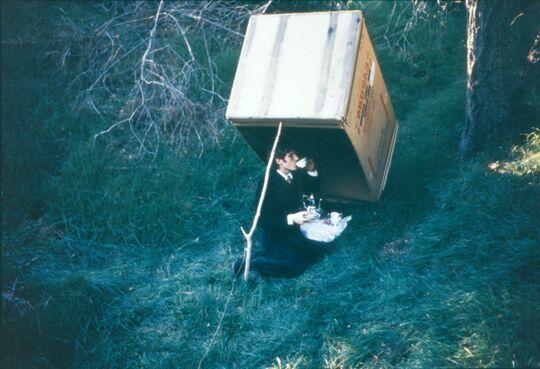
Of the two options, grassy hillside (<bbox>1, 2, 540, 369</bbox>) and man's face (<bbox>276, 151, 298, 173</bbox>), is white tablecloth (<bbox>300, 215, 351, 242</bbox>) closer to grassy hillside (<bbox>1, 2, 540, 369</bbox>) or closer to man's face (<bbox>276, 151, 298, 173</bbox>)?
grassy hillside (<bbox>1, 2, 540, 369</bbox>)

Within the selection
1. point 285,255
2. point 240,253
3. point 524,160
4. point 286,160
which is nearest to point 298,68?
point 286,160

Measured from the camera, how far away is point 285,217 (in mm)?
3490

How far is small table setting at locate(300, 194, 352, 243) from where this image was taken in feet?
11.4

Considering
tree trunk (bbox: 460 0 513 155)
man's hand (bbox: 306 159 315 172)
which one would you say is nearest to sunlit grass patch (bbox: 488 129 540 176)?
tree trunk (bbox: 460 0 513 155)

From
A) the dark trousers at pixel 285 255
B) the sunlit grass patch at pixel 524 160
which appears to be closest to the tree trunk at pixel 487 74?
the sunlit grass patch at pixel 524 160

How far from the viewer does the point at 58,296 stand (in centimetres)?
331

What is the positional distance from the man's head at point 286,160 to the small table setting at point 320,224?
293mm

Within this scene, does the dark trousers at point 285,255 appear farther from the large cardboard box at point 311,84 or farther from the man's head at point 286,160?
the large cardboard box at point 311,84

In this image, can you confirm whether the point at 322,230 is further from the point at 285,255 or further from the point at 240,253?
the point at 240,253

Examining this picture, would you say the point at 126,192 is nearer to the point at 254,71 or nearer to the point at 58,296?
the point at 58,296

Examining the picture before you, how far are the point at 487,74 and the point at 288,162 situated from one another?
1.55 metres

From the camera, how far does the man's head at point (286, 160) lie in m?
3.43

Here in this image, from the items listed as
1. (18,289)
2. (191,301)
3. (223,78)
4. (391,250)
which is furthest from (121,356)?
(223,78)

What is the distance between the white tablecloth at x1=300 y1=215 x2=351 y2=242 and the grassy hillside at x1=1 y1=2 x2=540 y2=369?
0.34 feet
